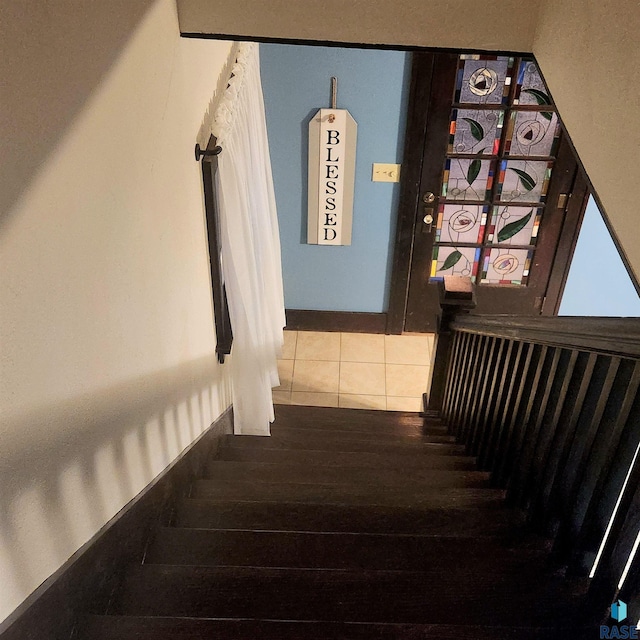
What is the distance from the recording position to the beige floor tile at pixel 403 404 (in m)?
3.67

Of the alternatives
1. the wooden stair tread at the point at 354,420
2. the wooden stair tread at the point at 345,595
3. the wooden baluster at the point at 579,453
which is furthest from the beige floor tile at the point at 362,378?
the wooden stair tread at the point at 345,595

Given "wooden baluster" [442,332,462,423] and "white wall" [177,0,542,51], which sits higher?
"white wall" [177,0,542,51]

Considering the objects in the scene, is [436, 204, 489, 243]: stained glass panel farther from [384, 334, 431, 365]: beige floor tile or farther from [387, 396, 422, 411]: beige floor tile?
[387, 396, 422, 411]: beige floor tile

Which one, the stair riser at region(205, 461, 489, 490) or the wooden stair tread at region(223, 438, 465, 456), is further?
the wooden stair tread at region(223, 438, 465, 456)

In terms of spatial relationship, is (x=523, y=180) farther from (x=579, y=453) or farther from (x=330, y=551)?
(x=330, y=551)

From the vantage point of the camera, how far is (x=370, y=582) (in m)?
1.40

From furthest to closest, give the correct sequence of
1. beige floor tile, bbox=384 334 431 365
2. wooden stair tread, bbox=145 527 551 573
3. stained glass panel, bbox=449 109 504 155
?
1. beige floor tile, bbox=384 334 431 365
2. stained glass panel, bbox=449 109 504 155
3. wooden stair tread, bbox=145 527 551 573

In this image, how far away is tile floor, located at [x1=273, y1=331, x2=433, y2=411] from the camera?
3.72 metres

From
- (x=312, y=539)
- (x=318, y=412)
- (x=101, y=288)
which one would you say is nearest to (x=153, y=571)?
(x=312, y=539)

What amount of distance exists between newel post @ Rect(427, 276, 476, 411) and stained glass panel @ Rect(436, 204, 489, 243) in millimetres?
832

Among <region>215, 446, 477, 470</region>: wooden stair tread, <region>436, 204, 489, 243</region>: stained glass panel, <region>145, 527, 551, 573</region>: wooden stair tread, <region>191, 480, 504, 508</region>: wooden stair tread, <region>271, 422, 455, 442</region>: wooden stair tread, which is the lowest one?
<region>271, 422, 455, 442</region>: wooden stair tread

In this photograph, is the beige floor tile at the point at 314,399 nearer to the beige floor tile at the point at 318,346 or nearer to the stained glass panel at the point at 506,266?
the beige floor tile at the point at 318,346

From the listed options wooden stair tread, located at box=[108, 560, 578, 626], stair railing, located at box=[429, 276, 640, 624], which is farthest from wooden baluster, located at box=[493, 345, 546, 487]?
wooden stair tread, located at box=[108, 560, 578, 626]

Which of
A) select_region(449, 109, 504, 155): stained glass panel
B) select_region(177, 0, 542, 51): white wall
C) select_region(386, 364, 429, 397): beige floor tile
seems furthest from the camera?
select_region(386, 364, 429, 397): beige floor tile
